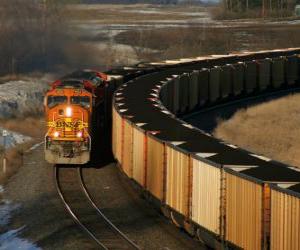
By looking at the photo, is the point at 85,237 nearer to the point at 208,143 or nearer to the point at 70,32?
the point at 208,143

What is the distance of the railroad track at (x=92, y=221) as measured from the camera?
21.8 meters

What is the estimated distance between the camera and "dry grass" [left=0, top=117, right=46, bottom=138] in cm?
4431

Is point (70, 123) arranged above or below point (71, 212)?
above

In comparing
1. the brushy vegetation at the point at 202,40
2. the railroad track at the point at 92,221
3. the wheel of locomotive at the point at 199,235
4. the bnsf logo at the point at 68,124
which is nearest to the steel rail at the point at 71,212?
the railroad track at the point at 92,221

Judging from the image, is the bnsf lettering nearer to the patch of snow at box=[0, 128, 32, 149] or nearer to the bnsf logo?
the bnsf logo

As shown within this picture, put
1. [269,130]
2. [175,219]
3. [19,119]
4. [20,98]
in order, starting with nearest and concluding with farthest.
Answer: [175,219] → [269,130] → [19,119] → [20,98]

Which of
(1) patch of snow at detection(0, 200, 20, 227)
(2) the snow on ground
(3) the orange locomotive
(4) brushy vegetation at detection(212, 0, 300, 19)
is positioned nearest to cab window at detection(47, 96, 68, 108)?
(3) the orange locomotive

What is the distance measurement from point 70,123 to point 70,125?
8cm

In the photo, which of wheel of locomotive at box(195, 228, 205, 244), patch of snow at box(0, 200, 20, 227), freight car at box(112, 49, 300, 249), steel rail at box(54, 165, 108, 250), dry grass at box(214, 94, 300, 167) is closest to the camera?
freight car at box(112, 49, 300, 249)

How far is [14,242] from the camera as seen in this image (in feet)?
73.1

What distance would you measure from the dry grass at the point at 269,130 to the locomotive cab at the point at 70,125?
1024 centimetres

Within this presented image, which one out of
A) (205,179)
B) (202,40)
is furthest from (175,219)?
(202,40)

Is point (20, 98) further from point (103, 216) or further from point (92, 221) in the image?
point (92, 221)

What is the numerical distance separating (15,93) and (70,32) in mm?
28658
